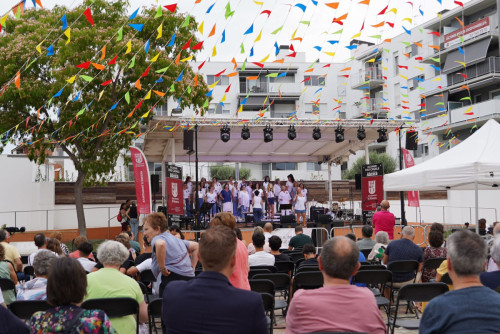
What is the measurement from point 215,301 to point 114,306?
1483mm

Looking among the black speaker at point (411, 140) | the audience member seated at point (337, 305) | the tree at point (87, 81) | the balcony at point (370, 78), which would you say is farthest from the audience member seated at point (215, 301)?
the balcony at point (370, 78)

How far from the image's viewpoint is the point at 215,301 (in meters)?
3.04

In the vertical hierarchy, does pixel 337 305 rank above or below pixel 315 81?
below

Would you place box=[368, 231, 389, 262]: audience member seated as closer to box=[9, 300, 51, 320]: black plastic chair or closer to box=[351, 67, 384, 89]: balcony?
box=[9, 300, 51, 320]: black plastic chair

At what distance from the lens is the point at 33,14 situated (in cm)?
2184

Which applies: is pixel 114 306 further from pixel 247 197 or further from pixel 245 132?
pixel 247 197

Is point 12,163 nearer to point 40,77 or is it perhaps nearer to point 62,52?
point 40,77

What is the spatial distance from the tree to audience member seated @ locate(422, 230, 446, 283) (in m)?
12.7

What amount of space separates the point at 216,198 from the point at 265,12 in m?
12.9

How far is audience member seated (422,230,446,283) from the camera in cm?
773

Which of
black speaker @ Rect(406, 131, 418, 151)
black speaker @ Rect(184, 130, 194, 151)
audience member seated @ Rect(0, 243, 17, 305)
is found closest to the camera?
audience member seated @ Rect(0, 243, 17, 305)

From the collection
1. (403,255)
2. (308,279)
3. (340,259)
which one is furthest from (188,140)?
(340,259)

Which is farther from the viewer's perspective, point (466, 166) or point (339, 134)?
point (339, 134)

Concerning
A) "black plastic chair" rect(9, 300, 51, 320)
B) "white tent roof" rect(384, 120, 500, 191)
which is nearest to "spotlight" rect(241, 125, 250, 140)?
"white tent roof" rect(384, 120, 500, 191)
